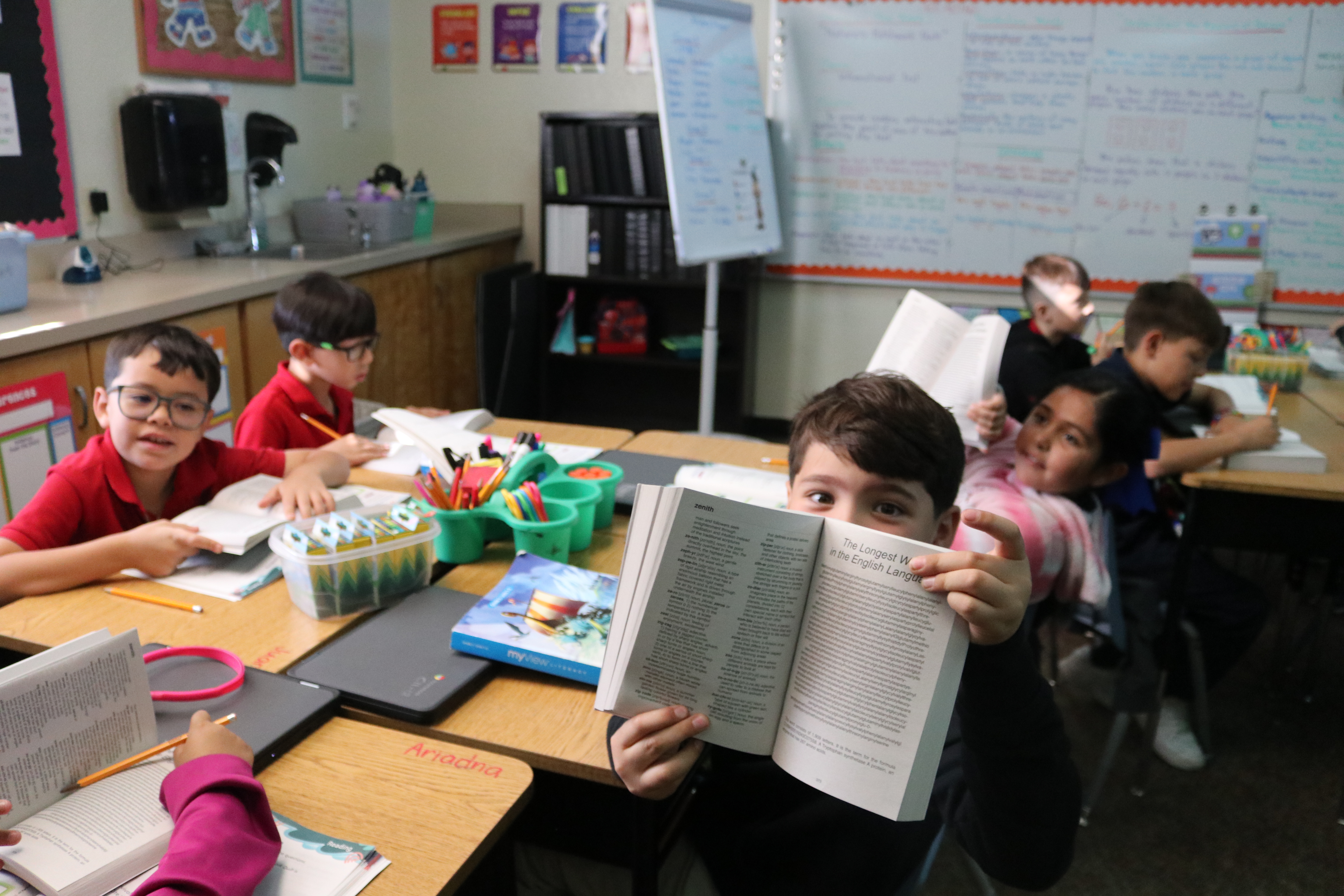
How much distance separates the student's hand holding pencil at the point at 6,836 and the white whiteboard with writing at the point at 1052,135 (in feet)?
12.3

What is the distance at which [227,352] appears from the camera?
9.16 ft

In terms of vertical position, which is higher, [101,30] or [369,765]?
[101,30]

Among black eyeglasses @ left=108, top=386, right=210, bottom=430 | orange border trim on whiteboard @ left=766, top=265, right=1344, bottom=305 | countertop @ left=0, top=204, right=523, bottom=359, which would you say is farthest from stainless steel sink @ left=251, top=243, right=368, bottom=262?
black eyeglasses @ left=108, top=386, right=210, bottom=430

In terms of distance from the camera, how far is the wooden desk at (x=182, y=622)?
1217 mm

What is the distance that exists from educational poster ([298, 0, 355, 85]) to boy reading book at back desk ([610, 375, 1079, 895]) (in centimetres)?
362

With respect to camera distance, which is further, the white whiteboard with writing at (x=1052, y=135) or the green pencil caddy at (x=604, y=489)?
the white whiteboard with writing at (x=1052, y=135)

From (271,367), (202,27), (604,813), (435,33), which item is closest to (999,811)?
(604,813)

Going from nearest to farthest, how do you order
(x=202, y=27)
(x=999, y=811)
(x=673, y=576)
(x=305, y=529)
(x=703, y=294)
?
(x=673, y=576), (x=999, y=811), (x=305, y=529), (x=202, y=27), (x=703, y=294)

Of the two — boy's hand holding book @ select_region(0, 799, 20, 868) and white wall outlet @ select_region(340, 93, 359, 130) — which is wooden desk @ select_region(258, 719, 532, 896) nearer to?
boy's hand holding book @ select_region(0, 799, 20, 868)

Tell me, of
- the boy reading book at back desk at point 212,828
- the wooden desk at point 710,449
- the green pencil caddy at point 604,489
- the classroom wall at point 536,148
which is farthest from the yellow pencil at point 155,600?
the classroom wall at point 536,148

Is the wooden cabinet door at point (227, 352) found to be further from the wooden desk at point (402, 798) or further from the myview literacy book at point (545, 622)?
the wooden desk at point (402, 798)

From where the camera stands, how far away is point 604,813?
1.33 metres

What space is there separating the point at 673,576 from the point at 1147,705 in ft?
5.77

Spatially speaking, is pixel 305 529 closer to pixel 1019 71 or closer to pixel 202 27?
pixel 202 27
